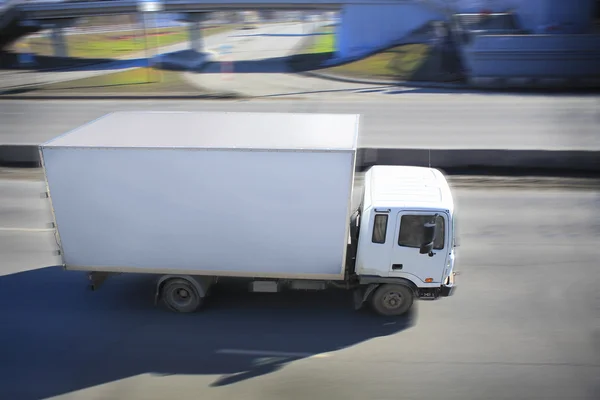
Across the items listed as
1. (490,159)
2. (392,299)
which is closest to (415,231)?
(392,299)

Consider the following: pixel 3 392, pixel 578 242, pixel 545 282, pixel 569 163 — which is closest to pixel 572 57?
pixel 569 163

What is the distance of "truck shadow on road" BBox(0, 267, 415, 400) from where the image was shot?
632 cm

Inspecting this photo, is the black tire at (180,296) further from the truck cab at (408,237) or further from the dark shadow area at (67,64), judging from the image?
the dark shadow area at (67,64)

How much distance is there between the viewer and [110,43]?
5312 centimetres

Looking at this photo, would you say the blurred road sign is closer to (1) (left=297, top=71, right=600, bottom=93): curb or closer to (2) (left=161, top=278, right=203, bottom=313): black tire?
(1) (left=297, top=71, right=600, bottom=93): curb

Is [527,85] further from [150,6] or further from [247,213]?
[150,6]

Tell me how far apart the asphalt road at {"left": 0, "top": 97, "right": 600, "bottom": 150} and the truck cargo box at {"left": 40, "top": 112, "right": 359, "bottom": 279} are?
9423 millimetres

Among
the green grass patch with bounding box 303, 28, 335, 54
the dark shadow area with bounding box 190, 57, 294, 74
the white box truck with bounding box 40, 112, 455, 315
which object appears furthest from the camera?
the green grass patch with bounding box 303, 28, 335, 54

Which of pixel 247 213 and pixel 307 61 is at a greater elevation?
pixel 247 213

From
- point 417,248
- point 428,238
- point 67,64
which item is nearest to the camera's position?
point 428,238

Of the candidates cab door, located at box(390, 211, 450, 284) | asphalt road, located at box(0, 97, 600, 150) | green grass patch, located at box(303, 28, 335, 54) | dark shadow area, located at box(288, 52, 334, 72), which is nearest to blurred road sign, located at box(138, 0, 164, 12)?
dark shadow area, located at box(288, 52, 334, 72)

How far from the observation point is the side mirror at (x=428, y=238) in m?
6.45

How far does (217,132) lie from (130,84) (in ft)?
85.0

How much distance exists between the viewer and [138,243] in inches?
272
